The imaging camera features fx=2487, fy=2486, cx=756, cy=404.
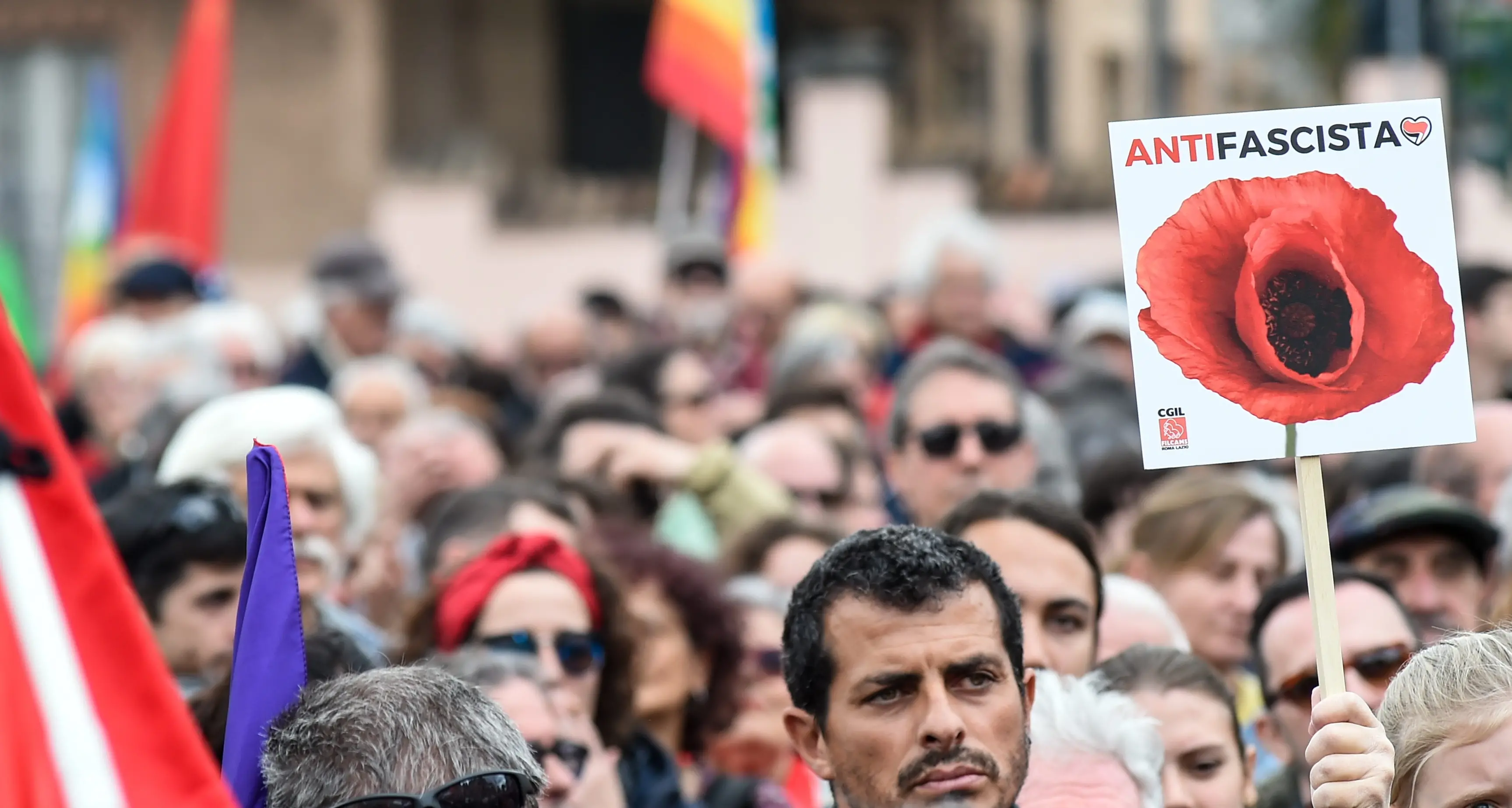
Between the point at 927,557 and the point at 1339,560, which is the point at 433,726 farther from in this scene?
the point at 1339,560

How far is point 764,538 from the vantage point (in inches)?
263

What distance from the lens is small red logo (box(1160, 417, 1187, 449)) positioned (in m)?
3.73

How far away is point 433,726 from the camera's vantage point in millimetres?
3508

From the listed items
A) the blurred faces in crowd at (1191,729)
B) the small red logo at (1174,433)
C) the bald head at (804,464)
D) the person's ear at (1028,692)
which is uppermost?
the small red logo at (1174,433)

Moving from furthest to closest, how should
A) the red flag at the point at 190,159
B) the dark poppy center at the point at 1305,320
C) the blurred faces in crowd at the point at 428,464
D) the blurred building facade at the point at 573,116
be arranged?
the blurred building facade at the point at 573,116 → the red flag at the point at 190,159 → the blurred faces in crowd at the point at 428,464 → the dark poppy center at the point at 1305,320

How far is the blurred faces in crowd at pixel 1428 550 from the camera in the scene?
5992mm

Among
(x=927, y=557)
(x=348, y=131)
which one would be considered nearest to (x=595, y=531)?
(x=927, y=557)

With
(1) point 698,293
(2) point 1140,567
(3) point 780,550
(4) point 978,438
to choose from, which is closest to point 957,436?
(4) point 978,438

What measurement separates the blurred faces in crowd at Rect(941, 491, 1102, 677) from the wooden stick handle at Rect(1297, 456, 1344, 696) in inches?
44.4

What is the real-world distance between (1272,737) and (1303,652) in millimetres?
337

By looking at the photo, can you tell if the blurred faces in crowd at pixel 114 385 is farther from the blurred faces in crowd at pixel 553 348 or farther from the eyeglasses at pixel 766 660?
the eyeglasses at pixel 766 660

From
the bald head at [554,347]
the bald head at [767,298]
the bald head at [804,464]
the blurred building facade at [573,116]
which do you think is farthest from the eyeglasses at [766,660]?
Result: the blurred building facade at [573,116]

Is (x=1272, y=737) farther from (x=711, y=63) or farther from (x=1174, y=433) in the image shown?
(x=711, y=63)

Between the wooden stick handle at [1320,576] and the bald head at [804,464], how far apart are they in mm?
3788
